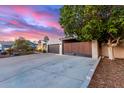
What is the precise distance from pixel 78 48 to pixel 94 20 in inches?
250

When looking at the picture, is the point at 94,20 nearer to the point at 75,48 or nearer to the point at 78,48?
the point at 78,48

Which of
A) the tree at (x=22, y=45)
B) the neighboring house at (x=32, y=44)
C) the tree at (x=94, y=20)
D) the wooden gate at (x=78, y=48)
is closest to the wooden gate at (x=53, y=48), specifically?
the wooden gate at (x=78, y=48)

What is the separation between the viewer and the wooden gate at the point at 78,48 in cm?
1334

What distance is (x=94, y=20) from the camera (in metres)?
8.55

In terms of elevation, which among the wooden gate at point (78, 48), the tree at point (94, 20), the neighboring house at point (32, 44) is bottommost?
the wooden gate at point (78, 48)

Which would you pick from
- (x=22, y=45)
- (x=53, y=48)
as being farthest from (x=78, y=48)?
(x=22, y=45)

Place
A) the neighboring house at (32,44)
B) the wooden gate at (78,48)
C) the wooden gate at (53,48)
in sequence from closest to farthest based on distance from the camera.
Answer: the wooden gate at (78,48)
the wooden gate at (53,48)
the neighboring house at (32,44)

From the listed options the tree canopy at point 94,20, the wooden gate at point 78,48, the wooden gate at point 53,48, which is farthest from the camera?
the wooden gate at point 53,48

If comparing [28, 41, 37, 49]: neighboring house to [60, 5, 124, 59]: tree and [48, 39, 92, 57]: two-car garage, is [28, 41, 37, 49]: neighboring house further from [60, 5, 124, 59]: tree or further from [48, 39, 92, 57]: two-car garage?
[60, 5, 124, 59]: tree

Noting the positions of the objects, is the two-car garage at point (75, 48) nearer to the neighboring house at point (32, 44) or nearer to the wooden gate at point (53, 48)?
the wooden gate at point (53, 48)

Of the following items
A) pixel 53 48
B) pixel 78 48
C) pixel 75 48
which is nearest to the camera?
pixel 78 48

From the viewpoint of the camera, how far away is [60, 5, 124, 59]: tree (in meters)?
8.35

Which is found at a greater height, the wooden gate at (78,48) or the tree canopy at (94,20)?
the tree canopy at (94,20)

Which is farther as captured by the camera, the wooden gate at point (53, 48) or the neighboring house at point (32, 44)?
the neighboring house at point (32, 44)
